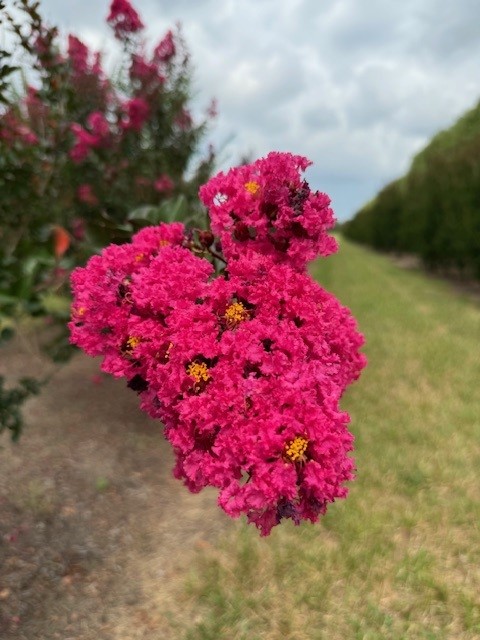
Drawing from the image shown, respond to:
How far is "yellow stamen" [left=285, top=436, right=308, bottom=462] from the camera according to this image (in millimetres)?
1152

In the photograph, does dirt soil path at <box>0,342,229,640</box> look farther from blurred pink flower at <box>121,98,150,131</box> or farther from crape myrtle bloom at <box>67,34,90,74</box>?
crape myrtle bloom at <box>67,34,90,74</box>

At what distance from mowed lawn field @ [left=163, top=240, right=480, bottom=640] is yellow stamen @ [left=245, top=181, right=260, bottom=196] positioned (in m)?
1.70

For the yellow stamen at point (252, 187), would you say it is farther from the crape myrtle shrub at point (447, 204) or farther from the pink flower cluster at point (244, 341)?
the crape myrtle shrub at point (447, 204)

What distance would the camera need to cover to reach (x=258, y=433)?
45.8 inches

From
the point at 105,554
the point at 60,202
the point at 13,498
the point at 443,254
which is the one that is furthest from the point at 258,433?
the point at 443,254

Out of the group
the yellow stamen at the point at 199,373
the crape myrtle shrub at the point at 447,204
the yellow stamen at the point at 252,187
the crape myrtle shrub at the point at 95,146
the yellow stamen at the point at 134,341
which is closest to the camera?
the yellow stamen at the point at 199,373

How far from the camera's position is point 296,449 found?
115 cm

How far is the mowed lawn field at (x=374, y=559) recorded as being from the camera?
2234mm

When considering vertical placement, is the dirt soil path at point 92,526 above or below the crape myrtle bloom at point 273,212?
below

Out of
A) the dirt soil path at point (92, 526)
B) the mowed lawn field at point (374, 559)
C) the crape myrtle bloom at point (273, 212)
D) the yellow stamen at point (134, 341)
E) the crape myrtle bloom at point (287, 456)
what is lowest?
the mowed lawn field at point (374, 559)

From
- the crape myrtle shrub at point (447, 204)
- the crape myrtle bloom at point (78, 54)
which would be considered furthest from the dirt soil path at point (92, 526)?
the crape myrtle shrub at point (447, 204)

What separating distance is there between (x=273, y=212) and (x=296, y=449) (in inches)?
25.9

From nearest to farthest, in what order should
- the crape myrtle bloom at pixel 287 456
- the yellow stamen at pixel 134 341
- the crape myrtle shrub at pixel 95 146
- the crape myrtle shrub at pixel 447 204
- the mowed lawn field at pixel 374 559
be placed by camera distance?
the crape myrtle bloom at pixel 287 456, the yellow stamen at pixel 134 341, the mowed lawn field at pixel 374 559, the crape myrtle shrub at pixel 95 146, the crape myrtle shrub at pixel 447 204

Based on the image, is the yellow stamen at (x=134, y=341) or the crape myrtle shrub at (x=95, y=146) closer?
the yellow stamen at (x=134, y=341)
